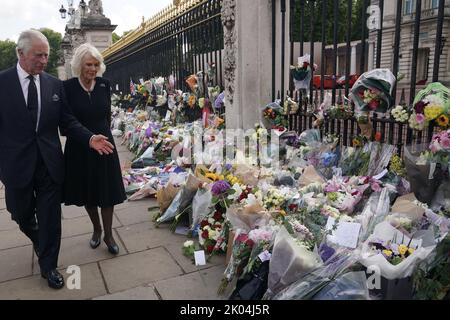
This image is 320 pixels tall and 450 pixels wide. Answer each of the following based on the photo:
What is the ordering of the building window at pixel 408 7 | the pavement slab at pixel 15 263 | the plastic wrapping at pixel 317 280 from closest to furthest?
the plastic wrapping at pixel 317 280 < the pavement slab at pixel 15 263 < the building window at pixel 408 7

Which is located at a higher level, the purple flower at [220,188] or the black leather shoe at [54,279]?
the purple flower at [220,188]

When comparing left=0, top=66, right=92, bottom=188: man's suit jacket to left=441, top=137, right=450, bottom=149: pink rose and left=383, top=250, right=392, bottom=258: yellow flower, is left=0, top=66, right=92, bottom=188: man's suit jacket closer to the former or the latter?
left=383, top=250, right=392, bottom=258: yellow flower

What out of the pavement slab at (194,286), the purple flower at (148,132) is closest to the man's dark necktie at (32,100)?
the pavement slab at (194,286)

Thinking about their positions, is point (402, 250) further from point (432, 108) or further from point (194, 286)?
point (194, 286)

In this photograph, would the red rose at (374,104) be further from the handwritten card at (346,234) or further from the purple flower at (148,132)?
the purple flower at (148,132)

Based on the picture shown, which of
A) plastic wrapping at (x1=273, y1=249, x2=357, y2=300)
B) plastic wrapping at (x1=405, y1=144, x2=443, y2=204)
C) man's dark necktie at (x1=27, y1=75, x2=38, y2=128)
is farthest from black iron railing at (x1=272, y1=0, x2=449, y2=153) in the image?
man's dark necktie at (x1=27, y1=75, x2=38, y2=128)

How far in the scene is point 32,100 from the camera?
3.04 meters

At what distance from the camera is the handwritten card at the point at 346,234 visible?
9.09 ft

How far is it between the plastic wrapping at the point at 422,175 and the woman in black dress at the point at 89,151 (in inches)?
98.9

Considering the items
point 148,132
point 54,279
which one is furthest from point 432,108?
point 148,132

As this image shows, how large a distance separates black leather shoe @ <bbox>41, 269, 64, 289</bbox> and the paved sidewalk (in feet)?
0.16

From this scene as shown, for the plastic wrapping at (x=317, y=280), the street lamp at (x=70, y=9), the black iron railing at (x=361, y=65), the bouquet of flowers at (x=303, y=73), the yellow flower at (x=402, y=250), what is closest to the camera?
the plastic wrapping at (x=317, y=280)
